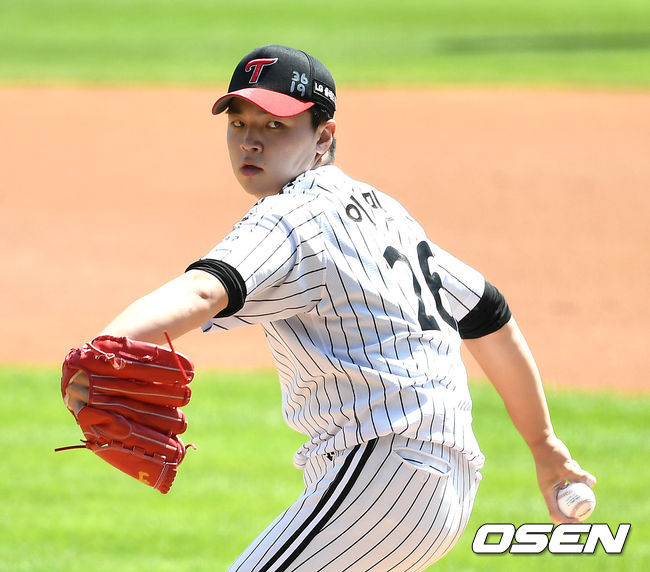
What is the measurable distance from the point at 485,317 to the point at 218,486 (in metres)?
3.75

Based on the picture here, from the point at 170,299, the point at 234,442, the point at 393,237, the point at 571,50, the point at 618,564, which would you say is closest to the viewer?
the point at 170,299

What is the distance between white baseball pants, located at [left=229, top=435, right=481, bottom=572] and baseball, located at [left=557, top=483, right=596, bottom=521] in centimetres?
57

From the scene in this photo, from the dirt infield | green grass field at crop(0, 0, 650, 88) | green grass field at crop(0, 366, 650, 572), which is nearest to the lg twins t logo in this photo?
green grass field at crop(0, 366, 650, 572)

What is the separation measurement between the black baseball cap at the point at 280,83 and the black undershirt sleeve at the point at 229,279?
0.56 m

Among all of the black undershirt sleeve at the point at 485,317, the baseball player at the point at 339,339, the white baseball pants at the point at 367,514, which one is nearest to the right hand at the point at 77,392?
the baseball player at the point at 339,339

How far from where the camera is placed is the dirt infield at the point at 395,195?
33.3 ft

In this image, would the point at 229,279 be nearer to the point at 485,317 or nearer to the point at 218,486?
the point at 485,317

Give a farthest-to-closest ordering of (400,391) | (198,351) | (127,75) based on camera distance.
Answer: (127,75), (198,351), (400,391)

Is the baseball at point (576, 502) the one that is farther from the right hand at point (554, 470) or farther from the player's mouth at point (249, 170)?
the player's mouth at point (249, 170)

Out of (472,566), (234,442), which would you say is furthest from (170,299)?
(234,442)

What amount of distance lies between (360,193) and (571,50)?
827 inches

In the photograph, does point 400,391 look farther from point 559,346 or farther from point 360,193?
point 559,346

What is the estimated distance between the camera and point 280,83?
2736 millimetres

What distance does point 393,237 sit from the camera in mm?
2666
